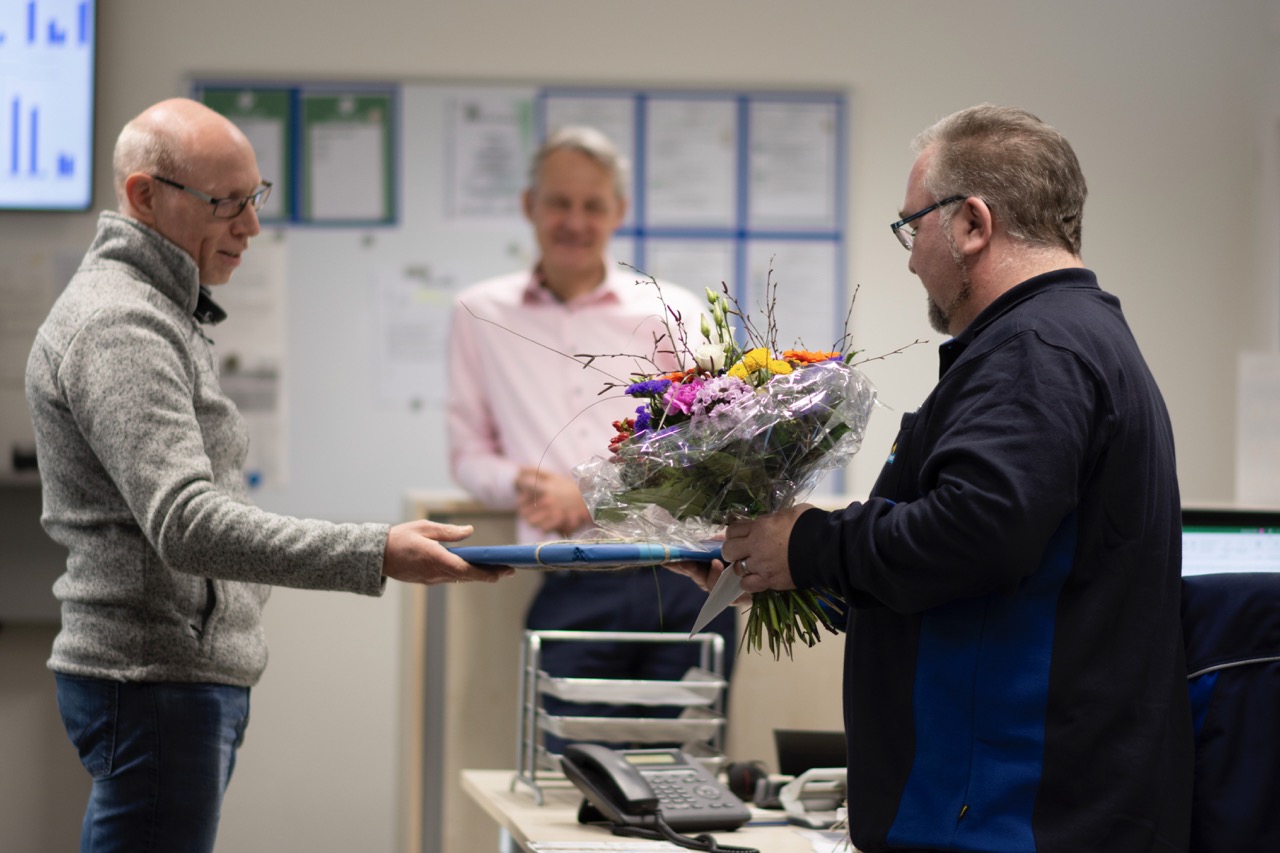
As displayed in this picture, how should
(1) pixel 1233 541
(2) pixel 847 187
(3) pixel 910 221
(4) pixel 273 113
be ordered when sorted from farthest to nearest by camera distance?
(2) pixel 847 187 < (4) pixel 273 113 < (1) pixel 1233 541 < (3) pixel 910 221

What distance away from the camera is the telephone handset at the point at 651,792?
6.17 ft

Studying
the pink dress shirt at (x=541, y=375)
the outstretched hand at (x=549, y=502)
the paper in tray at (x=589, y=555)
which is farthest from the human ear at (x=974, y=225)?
the pink dress shirt at (x=541, y=375)

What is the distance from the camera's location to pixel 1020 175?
4.97 feet

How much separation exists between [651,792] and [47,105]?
2.87m

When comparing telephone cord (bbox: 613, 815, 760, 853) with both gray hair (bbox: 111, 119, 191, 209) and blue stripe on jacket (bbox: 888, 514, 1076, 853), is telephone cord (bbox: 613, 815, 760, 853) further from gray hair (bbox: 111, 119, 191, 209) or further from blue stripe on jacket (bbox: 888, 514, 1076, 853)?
gray hair (bbox: 111, 119, 191, 209)

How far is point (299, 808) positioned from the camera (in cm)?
389

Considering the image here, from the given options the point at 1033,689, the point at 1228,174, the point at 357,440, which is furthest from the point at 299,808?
the point at 1228,174

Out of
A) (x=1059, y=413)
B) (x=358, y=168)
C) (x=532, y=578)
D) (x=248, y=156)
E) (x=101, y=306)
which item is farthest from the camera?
(x=358, y=168)

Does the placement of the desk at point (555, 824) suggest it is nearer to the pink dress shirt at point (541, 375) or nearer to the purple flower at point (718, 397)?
the purple flower at point (718, 397)

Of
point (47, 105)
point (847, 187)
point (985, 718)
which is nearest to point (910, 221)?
point (985, 718)

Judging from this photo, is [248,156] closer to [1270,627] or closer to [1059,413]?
[1059,413]

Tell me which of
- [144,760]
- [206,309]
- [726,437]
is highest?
[206,309]

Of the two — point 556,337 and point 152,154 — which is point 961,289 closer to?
point 152,154

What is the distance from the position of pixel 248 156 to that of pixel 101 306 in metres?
0.37
